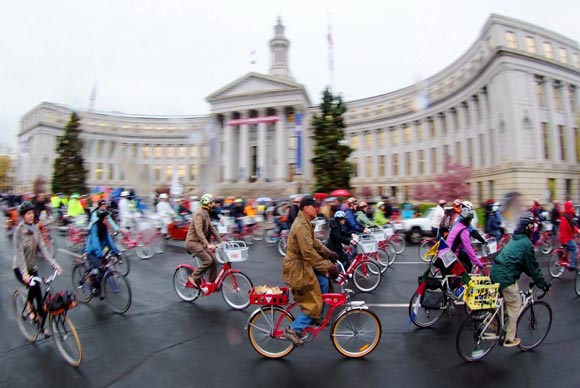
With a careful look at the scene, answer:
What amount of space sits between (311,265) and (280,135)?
49.7 m

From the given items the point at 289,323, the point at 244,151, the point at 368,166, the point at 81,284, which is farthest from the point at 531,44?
the point at 81,284

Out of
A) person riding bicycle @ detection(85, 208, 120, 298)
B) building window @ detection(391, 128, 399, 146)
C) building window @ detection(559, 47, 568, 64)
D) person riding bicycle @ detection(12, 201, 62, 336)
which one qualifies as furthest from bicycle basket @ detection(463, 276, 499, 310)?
building window @ detection(391, 128, 399, 146)

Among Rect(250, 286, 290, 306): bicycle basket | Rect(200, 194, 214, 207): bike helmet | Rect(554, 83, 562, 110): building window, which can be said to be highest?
Rect(554, 83, 562, 110): building window

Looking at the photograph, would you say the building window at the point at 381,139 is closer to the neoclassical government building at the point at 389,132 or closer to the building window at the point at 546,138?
the neoclassical government building at the point at 389,132

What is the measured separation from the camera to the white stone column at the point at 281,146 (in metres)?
51.9

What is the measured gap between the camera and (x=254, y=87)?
177ft

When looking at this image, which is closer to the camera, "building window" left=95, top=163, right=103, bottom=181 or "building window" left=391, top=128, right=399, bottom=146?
"building window" left=391, top=128, right=399, bottom=146

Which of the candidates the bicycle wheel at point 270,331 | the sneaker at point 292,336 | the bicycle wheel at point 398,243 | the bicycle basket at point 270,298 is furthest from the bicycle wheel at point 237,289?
the bicycle wheel at point 398,243

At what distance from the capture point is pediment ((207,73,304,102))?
172ft

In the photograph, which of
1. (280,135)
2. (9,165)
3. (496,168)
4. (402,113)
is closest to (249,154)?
(280,135)

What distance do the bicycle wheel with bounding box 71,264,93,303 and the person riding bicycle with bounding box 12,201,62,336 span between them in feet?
6.24

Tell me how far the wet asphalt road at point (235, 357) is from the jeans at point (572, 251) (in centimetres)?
238

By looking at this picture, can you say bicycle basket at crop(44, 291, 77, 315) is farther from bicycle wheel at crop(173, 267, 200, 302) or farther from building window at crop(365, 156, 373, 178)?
building window at crop(365, 156, 373, 178)

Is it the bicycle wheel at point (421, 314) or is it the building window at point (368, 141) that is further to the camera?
the building window at point (368, 141)
